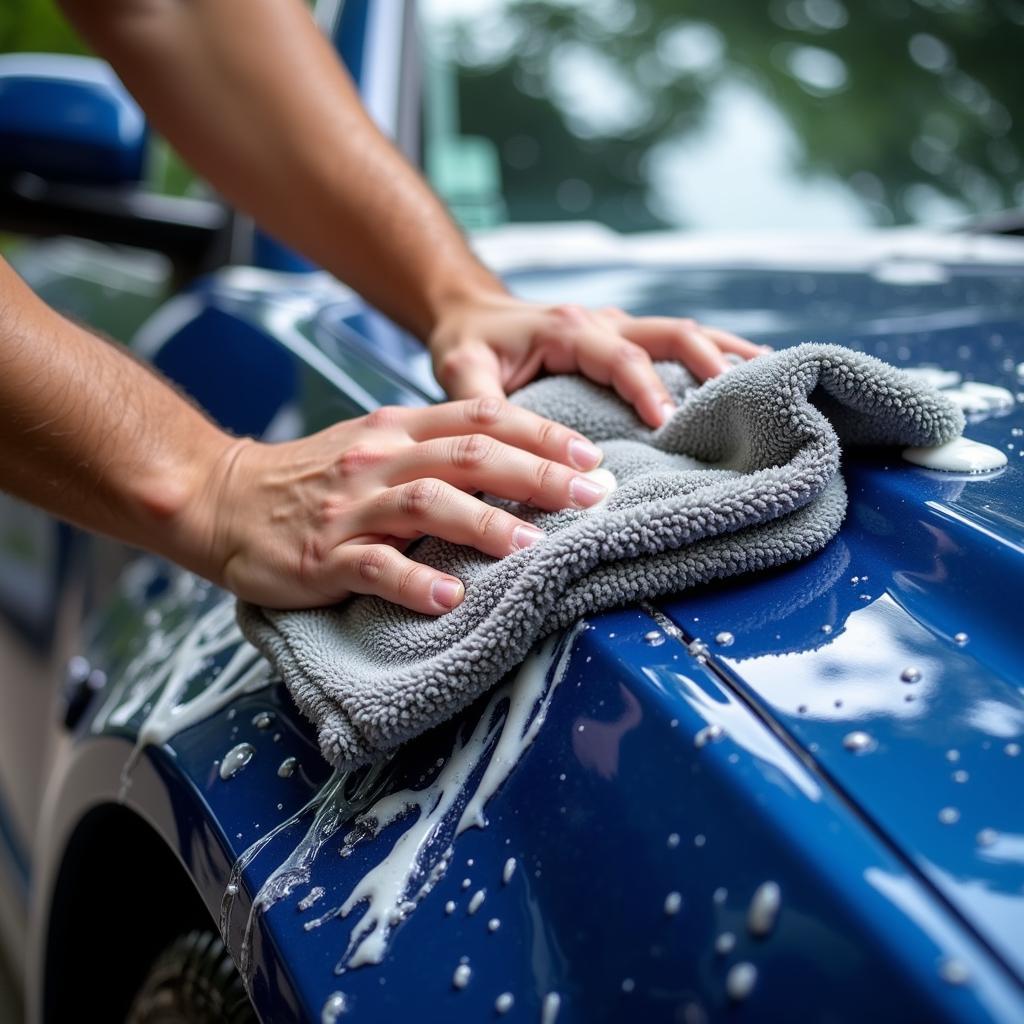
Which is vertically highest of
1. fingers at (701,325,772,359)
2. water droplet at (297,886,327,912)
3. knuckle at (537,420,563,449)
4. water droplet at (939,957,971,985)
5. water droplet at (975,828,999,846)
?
water droplet at (975,828,999,846)

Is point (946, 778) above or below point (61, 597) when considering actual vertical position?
above

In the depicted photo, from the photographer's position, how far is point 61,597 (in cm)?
167

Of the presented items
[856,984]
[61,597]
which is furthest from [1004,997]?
[61,597]

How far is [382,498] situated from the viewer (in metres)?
0.82

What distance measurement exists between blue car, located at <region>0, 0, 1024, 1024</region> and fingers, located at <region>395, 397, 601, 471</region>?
16 cm

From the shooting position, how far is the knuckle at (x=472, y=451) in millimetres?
807

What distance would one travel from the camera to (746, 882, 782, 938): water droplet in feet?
1.63

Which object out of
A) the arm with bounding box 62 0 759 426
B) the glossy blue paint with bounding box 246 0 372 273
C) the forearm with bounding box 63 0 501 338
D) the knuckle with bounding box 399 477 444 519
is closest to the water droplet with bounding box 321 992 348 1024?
the knuckle with bounding box 399 477 444 519

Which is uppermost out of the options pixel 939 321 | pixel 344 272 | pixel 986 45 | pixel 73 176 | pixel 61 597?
pixel 986 45

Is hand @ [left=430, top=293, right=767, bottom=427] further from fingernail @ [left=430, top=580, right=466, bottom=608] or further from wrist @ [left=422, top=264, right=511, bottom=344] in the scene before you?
fingernail @ [left=430, top=580, right=466, bottom=608]

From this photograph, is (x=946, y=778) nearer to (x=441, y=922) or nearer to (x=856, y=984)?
(x=856, y=984)

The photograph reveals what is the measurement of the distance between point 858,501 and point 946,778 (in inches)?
10.6

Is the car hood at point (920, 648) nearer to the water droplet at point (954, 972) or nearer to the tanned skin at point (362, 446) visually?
the water droplet at point (954, 972)

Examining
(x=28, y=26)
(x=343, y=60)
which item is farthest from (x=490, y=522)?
(x=28, y=26)
